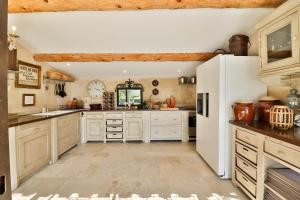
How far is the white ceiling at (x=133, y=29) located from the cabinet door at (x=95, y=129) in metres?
1.83

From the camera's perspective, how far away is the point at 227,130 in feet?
9.27

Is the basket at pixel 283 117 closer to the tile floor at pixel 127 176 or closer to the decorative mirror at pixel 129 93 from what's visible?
the tile floor at pixel 127 176

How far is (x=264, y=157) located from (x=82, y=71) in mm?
4499

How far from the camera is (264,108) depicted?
2598 mm

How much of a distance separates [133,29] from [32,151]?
2.37 meters

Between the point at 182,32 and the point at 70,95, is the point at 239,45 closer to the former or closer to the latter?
the point at 182,32

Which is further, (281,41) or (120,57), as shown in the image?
(120,57)

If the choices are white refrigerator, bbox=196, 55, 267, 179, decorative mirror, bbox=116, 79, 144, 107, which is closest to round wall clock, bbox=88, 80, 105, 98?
decorative mirror, bbox=116, 79, 144, 107

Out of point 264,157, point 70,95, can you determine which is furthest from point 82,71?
point 264,157

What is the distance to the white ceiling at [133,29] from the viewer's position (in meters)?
2.90

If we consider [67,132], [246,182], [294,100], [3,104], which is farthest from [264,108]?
[67,132]

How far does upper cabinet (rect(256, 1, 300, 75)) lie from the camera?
6.05ft

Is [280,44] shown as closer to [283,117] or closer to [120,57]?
[283,117]

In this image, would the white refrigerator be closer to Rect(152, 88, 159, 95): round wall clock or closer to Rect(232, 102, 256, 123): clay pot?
Rect(232, 102, 256, 123): clay pot
